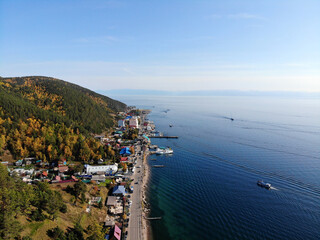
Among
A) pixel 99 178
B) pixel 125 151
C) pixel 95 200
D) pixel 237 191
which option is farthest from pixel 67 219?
pixel 237 191

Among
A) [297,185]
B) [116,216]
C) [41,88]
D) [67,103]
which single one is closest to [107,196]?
[116,216]

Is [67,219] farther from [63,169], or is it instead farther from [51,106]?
[51,106]

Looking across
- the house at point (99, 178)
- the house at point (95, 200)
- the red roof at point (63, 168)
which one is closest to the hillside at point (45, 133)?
the red roof at point (63, 168)

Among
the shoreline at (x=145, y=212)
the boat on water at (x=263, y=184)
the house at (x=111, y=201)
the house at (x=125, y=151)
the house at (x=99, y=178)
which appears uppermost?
the house at (x=125, y=151)

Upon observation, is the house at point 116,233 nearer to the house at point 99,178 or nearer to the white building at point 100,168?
the house at point 99,178

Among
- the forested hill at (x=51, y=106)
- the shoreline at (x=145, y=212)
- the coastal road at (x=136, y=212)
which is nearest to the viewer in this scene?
the coastal road at (x=136, y=212)

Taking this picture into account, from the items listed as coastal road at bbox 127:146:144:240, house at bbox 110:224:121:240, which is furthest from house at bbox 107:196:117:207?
house at bbox 110:224:121:240

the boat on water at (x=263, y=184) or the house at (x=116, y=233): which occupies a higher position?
the boat on water at (x=263, y=184)

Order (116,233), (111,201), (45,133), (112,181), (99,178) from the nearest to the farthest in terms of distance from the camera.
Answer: (116,233), (111,201), (112,181), (99,178), (45,133)

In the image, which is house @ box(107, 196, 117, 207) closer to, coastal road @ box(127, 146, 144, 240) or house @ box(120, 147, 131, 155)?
coastal road @ box(127, 146, 144, 240)
